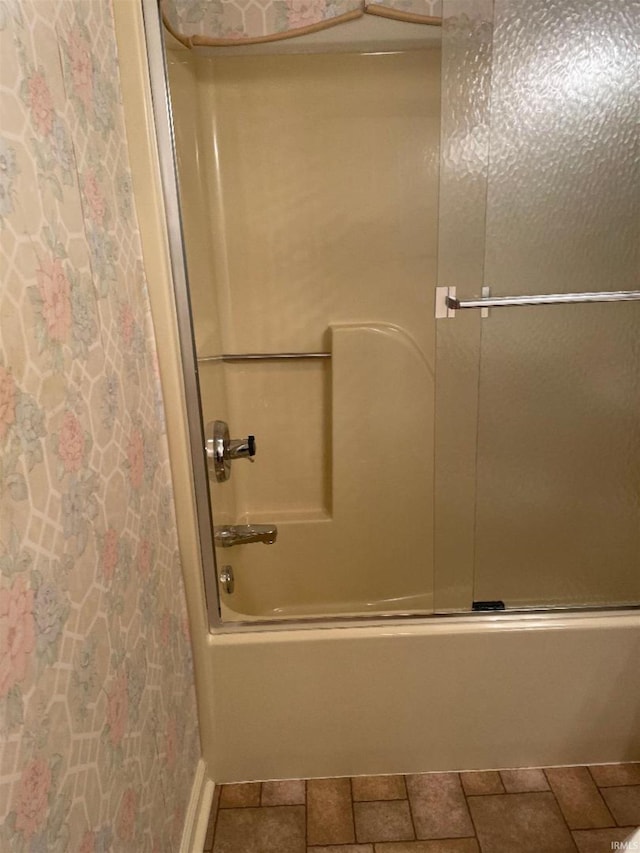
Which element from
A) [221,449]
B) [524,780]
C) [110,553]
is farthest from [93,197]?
[524,780]

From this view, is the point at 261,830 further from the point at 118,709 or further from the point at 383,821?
the point at 118,709

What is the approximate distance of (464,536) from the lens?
4.66 feet

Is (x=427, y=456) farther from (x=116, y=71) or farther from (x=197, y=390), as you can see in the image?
(x=116, y=71)

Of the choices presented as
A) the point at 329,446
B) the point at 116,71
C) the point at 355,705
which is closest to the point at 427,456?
the point at 329,446

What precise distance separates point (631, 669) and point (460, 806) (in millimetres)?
497

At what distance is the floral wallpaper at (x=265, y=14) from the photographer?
4.76 feet

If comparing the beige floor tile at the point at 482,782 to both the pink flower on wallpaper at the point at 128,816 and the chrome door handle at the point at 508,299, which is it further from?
the chrome door handle at the point at 508,299

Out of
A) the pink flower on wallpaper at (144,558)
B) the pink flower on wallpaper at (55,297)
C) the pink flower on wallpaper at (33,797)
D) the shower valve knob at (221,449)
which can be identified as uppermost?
the pink flower on wallpaper at (55,297)

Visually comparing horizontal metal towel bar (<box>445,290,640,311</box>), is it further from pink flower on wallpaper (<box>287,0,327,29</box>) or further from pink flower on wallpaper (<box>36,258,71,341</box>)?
pink flower on wallpaper (<box>287,0,327,29</box>)

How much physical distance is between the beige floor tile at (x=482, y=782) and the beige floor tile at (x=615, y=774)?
23 centimetres

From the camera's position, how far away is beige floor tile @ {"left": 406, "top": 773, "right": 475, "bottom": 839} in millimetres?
1311

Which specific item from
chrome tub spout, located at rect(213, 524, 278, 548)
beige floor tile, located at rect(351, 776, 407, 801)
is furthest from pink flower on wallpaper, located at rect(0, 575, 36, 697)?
beige floor tile, located at rect(351, 776, 407, 801)

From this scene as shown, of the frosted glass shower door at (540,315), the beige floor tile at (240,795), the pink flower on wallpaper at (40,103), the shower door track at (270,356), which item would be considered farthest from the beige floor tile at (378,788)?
the pink flower on wallpaper at (40,103)

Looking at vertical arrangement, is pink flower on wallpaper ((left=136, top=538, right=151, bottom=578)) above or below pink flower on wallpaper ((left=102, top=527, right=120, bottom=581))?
below
